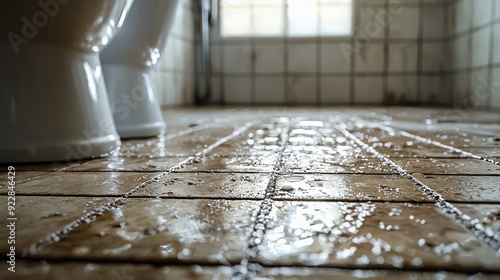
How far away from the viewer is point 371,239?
0.38 metres

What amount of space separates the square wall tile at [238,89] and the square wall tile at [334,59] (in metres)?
0.53

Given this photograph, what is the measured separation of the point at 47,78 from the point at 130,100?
1.29 ft

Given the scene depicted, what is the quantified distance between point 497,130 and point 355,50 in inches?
74.1

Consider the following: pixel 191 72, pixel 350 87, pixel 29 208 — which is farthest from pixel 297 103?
pixel 29 208

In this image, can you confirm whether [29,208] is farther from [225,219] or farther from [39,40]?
[39,40]

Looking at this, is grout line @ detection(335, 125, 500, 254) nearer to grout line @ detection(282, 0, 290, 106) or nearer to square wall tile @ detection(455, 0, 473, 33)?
square wall tile @ detection(455, 0, 473, 33)

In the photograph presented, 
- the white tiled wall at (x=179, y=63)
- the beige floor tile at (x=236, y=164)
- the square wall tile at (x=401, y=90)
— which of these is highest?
the white tiled wall at (x=179, y=63)

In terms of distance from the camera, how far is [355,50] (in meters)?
3.08

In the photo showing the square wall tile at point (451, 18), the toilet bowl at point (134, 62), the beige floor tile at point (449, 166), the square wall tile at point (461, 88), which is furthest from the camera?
the square wall tile at point (451, 18)

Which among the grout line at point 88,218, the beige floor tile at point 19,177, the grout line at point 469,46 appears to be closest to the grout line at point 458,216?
the grout line at point 88,218

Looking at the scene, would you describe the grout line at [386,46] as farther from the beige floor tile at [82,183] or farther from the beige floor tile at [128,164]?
the beige floor tile at [82,183]

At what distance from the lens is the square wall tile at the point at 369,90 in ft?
10.2

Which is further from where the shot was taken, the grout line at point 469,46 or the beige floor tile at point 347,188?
the grout line at point 469,46

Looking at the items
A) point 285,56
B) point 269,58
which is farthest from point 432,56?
point 269,58
